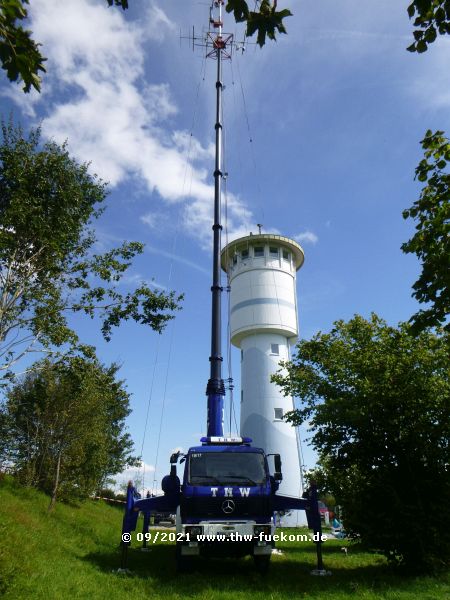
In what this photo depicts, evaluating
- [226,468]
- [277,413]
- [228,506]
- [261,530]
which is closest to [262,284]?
[277,413]

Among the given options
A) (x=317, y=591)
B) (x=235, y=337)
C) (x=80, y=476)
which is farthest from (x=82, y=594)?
(x=235, y=337)

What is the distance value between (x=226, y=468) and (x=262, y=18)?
10324 mm

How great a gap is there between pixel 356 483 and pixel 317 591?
155 inches

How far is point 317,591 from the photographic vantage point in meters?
10.1

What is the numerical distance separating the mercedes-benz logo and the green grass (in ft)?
4.87

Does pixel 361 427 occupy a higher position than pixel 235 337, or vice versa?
pixel 235 337

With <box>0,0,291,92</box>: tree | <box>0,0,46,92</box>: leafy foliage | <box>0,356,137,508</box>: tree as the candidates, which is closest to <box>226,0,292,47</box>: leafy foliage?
<box>0,0,291,92</box>: tree

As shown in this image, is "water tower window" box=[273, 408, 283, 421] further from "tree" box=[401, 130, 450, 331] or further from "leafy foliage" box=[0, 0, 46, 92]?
"leafy foliage" box=[0, 0, 46, 92]

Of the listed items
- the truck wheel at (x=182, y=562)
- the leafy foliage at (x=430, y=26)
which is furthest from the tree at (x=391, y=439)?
the leafy foliage at (x=430, y=26)

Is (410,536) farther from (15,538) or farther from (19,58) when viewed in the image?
(19,58)

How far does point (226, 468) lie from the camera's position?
12.1 metres

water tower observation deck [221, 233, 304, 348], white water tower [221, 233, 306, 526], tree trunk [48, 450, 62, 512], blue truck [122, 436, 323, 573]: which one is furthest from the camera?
water tower observation deck [221, 233, 304, 348]

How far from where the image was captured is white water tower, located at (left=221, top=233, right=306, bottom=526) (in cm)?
3134

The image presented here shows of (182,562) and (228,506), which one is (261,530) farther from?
(182,562)
